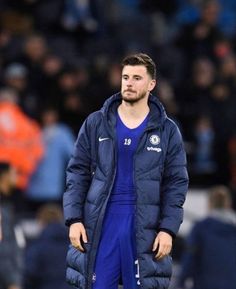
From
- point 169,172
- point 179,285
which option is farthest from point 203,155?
point 169,172

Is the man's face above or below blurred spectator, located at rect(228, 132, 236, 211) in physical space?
above

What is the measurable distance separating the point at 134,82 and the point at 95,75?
9223 millimetres

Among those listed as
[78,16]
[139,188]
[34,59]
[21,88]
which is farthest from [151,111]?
[78,16]

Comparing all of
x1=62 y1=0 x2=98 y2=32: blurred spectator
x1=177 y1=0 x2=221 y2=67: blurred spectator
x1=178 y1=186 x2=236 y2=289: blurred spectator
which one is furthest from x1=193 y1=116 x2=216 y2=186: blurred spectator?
x1=178 y1=186 x2=236 y2=289: blurred spectator

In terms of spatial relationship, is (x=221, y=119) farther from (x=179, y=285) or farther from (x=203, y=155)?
(x=179, y=285)

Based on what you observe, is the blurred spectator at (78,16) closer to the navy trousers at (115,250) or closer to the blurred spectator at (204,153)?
the blurred spectator at (204,153)

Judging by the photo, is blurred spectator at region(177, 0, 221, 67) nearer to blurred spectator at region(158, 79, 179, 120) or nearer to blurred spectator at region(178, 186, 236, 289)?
blurred spectator at region(158, 79, 179, 120)

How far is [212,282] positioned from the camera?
11.4m

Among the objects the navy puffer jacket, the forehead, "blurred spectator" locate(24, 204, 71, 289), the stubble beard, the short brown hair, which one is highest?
the short brown hair

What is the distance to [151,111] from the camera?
Answer: 27.0 ft

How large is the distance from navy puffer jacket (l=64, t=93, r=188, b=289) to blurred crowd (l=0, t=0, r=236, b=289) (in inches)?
268

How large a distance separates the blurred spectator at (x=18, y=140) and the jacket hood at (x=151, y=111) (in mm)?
6844

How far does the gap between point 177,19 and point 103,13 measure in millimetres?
1067

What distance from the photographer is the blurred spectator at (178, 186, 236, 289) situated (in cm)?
1134
